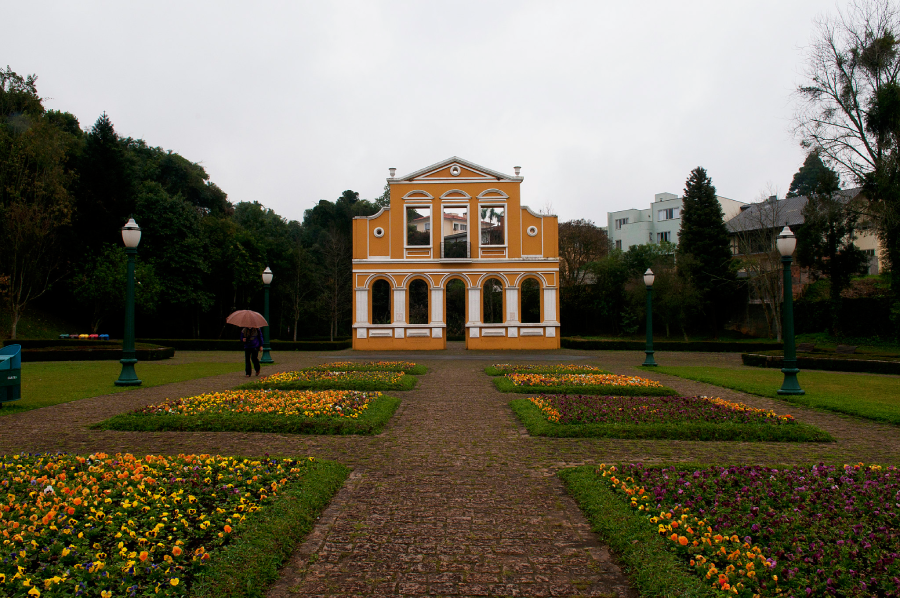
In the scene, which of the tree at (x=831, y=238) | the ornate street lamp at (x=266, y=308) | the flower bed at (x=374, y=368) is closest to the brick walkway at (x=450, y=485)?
the flower bed at (x=374, y=368)

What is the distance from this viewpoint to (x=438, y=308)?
102ft

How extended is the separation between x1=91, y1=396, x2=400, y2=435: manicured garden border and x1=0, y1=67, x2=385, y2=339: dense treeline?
24953mm

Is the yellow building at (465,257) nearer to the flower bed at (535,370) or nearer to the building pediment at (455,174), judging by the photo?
the building pediment at (455,174)

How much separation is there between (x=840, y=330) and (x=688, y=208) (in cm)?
1329

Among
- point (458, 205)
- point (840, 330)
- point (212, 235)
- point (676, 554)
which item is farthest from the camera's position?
point (212, 235)

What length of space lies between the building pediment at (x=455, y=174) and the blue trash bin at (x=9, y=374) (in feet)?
76.8

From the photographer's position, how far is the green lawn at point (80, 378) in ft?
35.7

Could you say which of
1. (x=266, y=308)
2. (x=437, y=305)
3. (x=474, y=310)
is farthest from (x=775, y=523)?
(x=437, y=305)

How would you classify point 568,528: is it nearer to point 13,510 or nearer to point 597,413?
point 13,510

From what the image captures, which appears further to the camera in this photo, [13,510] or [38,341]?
[38,341]

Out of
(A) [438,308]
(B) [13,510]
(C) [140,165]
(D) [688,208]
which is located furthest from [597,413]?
(C) [140,165]

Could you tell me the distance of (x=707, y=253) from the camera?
42.3 metres

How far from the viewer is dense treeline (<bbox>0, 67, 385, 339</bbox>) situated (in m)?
30.3

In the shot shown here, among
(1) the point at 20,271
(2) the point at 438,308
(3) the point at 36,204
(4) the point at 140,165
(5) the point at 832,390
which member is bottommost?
(5) the point at 832,390
